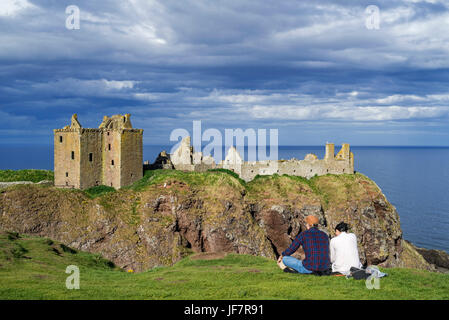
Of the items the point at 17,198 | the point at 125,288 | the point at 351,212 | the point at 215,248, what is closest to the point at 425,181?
the point at 351,212

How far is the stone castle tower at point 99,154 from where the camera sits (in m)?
49.3

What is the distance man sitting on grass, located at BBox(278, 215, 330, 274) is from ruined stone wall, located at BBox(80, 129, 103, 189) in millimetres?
36556

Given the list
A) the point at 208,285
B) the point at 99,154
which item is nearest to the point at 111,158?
the point at 99,154

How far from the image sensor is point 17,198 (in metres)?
45.7

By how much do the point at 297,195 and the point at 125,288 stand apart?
132 feet

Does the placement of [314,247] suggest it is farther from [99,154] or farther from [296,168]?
[296,168]

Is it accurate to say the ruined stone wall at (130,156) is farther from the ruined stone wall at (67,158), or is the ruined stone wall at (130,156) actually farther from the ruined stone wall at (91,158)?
the ruined stone wall at (67,158)

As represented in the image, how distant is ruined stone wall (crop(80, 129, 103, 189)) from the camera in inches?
1945

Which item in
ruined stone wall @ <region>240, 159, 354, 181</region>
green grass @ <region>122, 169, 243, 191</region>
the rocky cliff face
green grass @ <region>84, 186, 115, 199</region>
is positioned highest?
ruined stone wall @ <region>240, 159, 354, 181</region>

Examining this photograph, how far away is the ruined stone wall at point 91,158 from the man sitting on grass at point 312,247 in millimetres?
36556

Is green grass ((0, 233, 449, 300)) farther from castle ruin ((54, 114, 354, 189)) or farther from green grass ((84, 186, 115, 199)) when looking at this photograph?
castle ruin ((54, 114, 354, 189))

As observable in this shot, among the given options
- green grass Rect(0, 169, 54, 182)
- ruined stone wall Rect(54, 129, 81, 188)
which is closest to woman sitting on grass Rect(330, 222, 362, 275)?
ruined stone wall Rect(54, 129, 81, 188)
